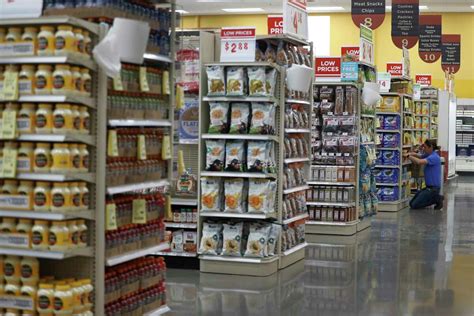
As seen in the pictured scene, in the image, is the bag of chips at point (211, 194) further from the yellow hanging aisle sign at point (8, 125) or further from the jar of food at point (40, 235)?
the yellow hanging aisle sign at point (8, 125)

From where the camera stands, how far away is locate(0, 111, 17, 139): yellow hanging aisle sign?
531 cm

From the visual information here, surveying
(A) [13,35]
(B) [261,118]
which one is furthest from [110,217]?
(B) [261,118]

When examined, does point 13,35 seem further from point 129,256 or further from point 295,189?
point 295,189

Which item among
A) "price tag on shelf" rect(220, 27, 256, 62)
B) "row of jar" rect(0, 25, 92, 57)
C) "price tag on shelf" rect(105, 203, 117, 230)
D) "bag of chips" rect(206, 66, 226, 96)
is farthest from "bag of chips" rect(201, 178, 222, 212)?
"row of jar" rect(0, 25, 92, 57)

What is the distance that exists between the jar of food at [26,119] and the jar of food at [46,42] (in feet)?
1.18

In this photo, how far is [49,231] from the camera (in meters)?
5.34

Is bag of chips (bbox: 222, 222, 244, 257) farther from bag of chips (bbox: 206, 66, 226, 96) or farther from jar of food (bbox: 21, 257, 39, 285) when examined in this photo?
jar of food (bbox: 21, 257, 39, 285)

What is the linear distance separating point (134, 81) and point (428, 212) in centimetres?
1149

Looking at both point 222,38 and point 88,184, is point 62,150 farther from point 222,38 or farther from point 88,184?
point 222,38

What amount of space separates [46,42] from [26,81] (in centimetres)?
28

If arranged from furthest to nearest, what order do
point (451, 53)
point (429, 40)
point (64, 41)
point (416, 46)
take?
point (416, 46) → point (451, 53) → point (429, 40) → point (64, 41)

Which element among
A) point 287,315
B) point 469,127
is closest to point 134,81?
point 287,315

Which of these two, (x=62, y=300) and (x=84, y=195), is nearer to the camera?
(x=62, y=300)

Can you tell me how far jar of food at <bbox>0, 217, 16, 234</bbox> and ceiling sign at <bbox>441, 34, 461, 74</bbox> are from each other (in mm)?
22133
